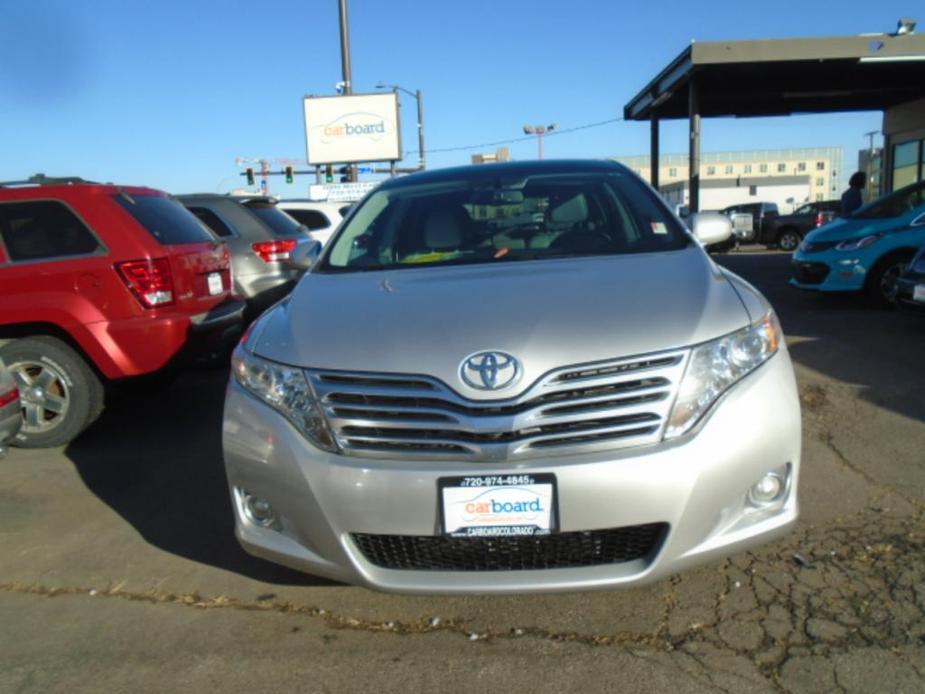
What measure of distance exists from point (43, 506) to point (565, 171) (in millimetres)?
3370

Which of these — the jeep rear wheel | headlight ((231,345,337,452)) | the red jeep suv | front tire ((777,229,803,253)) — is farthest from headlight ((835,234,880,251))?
front tire ((777,229,803,253))

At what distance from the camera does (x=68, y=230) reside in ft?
16.4

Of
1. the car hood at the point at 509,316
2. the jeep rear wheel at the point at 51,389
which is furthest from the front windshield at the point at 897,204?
the jeep rear wheel at the point at 51,389

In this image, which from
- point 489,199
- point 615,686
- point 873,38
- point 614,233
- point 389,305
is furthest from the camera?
point 873,38

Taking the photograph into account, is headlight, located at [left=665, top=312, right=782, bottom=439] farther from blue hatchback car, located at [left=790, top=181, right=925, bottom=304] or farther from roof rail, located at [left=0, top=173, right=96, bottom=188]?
blue hatchback car, located at [left=790, top=181, right=925, bottom=304]

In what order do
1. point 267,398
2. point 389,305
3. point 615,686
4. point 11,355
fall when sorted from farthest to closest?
point 11,355
point 389,305
point 267,398
point 615,686

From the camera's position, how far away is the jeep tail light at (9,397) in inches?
162

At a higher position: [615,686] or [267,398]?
[267,398]

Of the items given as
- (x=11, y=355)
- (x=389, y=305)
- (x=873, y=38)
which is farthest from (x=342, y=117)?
(x=389, y=305)

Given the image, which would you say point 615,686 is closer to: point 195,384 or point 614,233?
point 614,233

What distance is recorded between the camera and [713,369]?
2443 mm

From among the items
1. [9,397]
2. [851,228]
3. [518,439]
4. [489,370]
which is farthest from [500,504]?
[851,228]

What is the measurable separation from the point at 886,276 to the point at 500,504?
313 inches

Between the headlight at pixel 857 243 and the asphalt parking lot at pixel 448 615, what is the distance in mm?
5152
